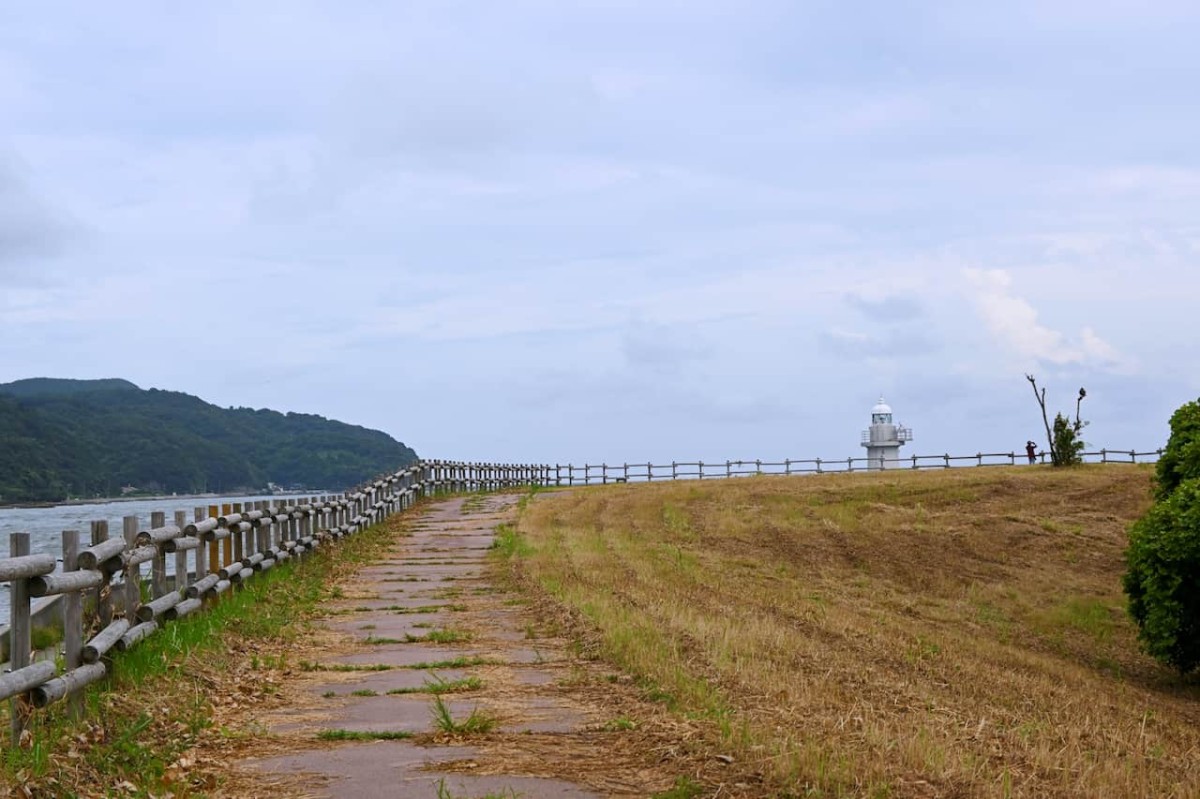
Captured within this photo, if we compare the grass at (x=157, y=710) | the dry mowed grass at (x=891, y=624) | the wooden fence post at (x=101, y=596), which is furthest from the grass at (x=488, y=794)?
the wooden fence post at (x=101, y=596)

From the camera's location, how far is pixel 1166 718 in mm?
15703

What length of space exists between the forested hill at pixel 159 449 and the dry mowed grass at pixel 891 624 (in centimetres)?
6413

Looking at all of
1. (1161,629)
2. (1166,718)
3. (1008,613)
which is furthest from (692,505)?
(1166,718)

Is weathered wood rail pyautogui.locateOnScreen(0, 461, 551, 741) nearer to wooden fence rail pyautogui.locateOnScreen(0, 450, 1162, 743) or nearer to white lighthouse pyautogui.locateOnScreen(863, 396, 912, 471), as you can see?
wooden fence rail pyautogui.locateOnScreen(0, 450, 1162, 743)

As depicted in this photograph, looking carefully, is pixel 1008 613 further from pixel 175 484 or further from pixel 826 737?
pixel 175 484

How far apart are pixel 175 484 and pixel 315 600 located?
116 m

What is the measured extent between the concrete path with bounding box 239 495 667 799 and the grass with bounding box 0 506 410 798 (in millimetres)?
480

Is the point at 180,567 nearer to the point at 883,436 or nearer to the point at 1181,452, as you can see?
the point at 1181,452

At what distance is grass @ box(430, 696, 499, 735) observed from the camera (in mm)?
8969

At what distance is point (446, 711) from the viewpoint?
937 cm

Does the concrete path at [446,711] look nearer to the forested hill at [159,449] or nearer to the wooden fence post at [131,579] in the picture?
the wooden fence post at [131,579]

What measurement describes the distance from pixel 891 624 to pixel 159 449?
12426 cm

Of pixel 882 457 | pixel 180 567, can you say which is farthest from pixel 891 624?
pixel 882 457

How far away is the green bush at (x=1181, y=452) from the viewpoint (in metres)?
20.8
